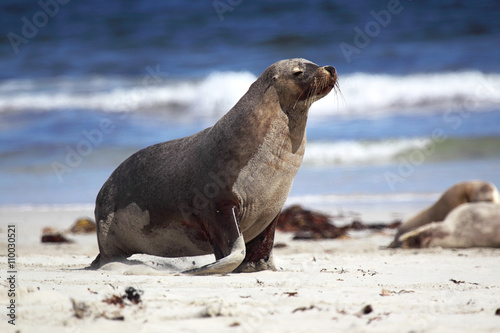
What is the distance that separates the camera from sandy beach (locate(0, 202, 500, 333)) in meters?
3.14

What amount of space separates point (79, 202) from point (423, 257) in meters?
6.48

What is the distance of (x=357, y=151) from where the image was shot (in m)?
15.2

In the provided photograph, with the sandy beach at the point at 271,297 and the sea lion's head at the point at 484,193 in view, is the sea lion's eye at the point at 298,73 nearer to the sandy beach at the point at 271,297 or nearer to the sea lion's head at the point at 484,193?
the sandy beach at the point at 271,297

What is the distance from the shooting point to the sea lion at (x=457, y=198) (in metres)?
8.47

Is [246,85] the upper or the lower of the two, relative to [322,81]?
upper

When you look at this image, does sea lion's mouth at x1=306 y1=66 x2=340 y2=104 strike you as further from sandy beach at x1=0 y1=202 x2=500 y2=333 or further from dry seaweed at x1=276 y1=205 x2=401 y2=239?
dry seaweed at x1=276 y1=205 x2=401 y2=239

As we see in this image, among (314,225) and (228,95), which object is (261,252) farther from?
(228,95)

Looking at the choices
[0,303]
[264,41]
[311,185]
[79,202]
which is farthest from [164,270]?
[264,41]

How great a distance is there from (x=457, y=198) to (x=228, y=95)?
12.5 metres

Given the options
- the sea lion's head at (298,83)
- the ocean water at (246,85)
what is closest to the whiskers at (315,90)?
the sea lion's head at (298,83)

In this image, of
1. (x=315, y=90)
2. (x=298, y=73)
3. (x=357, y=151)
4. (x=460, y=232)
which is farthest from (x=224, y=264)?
(x=357, y=151)

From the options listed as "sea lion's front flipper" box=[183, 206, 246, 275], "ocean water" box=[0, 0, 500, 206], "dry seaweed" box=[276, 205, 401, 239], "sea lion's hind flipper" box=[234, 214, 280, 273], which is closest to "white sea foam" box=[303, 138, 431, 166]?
"ocean water" box=[0, 0, 500, 206]

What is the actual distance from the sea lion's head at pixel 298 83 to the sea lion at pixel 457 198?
3731 millimetres

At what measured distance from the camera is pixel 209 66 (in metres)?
23.0
